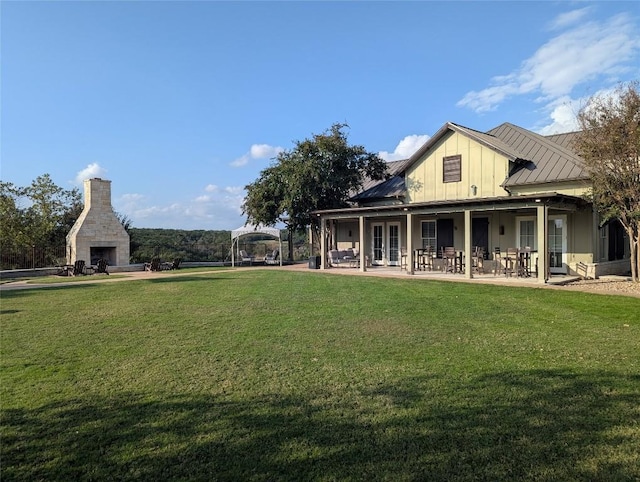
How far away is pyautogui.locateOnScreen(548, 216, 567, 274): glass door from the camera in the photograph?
15.0 meters

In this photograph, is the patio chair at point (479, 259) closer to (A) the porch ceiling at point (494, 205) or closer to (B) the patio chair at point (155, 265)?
(A) the porch ceiling at point (494, 205)

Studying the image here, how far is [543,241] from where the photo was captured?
12.7 meters

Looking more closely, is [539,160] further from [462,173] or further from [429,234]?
[429,234]

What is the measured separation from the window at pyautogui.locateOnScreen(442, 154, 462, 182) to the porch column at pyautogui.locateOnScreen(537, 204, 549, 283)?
5.23 m

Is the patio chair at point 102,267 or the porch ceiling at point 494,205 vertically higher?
the porch ceiling at point 494,205

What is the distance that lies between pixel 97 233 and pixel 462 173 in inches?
683

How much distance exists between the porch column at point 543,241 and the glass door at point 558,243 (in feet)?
8.29

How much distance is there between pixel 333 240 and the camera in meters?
22.4

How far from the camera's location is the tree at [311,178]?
835 inches

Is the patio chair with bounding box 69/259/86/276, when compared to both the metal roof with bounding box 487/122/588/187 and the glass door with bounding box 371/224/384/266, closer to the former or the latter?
the glass door with bounding box 371/224/384/266

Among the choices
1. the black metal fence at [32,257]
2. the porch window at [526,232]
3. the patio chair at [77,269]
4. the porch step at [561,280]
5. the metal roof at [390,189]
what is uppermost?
the metal roof at [390,189]

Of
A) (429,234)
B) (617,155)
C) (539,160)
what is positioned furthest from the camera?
(429,234)

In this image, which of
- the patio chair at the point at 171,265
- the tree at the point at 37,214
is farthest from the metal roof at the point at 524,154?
the tree at the point at 37,214

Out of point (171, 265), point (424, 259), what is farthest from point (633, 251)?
point (171, 265)
